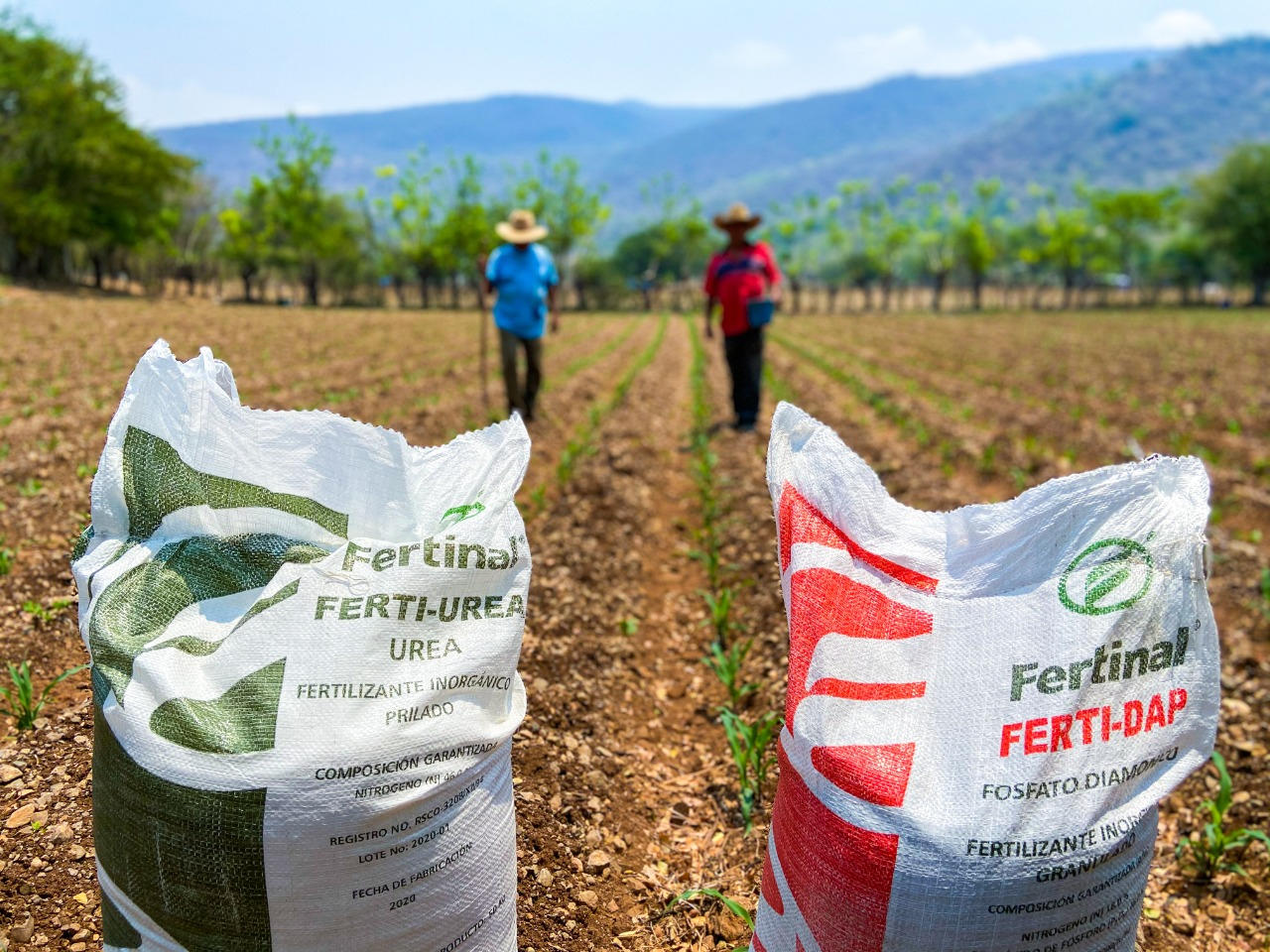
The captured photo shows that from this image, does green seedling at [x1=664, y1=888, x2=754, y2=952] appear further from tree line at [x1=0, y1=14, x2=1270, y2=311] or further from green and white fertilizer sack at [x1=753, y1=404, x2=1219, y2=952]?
tree line at [x1=0, y1=14, x2=1270, y2=311]

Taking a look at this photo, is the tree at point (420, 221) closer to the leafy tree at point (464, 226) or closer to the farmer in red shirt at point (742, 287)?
the leafy tree at point (464, 226)

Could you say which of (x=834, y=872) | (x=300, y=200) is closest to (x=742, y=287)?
(x=834, y=872)

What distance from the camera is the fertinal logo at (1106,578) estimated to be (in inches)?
63.1

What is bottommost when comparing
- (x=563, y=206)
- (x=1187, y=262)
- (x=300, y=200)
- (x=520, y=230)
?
(x=520, y=230)

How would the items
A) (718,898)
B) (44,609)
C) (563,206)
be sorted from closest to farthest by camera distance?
(718,898), (44,609), (563,206)

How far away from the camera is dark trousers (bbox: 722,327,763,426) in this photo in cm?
854

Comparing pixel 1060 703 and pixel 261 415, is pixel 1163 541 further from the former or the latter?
pixel 261 415

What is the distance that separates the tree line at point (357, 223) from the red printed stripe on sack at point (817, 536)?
3445 centimetres

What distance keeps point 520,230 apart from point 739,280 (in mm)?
2107

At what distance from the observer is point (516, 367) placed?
8.09 m

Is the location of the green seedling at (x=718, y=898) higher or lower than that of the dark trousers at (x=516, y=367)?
lower

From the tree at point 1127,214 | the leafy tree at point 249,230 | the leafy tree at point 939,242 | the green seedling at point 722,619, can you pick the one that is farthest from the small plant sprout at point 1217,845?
the tree at point 1127,214

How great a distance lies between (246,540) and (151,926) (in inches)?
29.4

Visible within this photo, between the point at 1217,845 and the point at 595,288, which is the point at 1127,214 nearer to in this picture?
the point at 595,288
